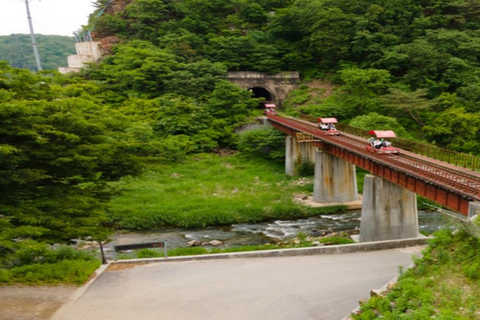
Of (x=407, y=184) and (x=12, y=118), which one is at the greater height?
(x=12, y=118)

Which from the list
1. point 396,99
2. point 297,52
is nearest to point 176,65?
point 297,52

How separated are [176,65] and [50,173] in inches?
1693

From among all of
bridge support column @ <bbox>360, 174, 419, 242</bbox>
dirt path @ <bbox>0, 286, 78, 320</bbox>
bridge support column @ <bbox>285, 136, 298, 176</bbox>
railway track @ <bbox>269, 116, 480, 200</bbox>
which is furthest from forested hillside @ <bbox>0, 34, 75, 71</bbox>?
bridge support column @ <bbox>360, 174, 419, 242</bbox>

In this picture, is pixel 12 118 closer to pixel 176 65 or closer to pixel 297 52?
pixel 176 65

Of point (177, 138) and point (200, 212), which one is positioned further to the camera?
point (177, 138)

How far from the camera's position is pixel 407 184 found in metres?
18.6

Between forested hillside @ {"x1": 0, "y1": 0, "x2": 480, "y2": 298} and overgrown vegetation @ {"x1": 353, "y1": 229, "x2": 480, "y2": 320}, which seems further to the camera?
forested hillside @ {"x1": 0, "y1": 0, "x2": 480, "y2": 298}

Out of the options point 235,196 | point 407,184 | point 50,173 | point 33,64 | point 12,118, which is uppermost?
point 33,64

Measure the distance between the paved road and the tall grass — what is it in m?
11.0

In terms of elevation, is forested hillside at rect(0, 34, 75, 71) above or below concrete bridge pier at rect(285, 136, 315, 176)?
above

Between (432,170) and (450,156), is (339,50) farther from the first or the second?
(432,170)

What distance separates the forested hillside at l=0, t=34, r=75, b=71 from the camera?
92225 mm

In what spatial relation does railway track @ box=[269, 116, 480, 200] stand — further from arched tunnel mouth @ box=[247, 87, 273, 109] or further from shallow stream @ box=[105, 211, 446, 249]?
arched tunnel mouth @ box=[247, 87, 273, 109]

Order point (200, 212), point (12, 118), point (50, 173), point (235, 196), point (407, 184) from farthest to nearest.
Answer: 1. point (235, 196)
2. point (200, 212)
3. point (407, 184)
4. point (50, 173)
5. point (12, 118)
